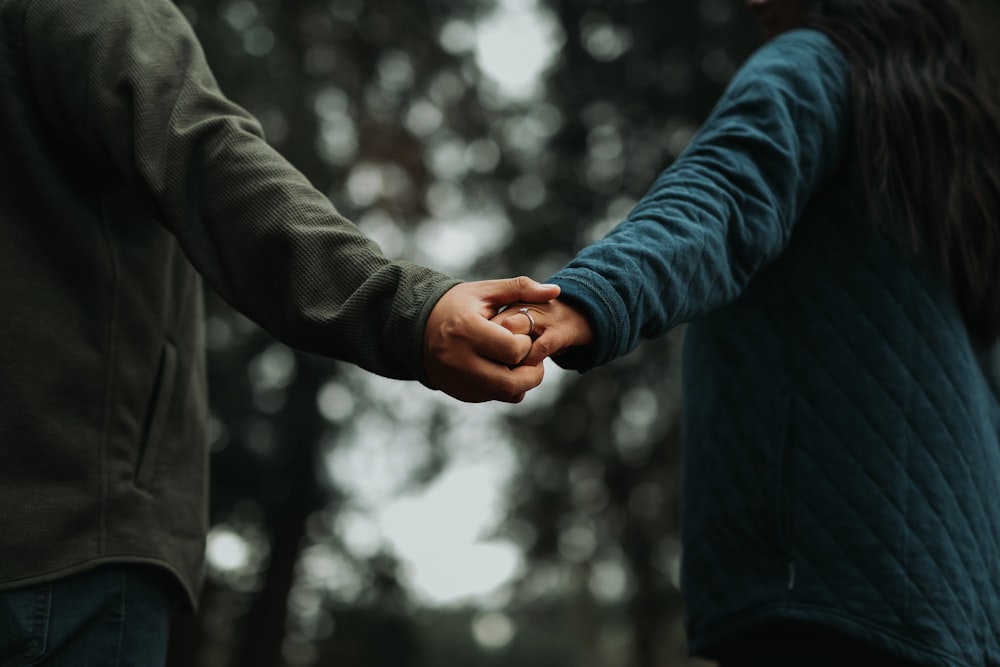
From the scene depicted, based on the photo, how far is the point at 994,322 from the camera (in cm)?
207

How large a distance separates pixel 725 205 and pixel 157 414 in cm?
Result: 108

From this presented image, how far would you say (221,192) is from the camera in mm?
1596

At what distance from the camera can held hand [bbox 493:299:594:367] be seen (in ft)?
4.87

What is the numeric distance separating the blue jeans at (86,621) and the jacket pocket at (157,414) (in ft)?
0.54

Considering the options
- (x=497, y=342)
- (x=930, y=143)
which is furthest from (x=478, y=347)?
(x=930, y=143)

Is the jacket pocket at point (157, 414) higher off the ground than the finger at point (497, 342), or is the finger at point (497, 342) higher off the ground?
the finger at point (497, 342)

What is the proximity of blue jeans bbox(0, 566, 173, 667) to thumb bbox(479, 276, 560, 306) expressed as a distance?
2.49 ft

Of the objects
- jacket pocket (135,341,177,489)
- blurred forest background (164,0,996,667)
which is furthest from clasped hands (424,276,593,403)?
blurred forest background (164,0,996,667)

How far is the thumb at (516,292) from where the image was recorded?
1500 mm

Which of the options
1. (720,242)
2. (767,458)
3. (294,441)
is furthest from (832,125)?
(294,441)

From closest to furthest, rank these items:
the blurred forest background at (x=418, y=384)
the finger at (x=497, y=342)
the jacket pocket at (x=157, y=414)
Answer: the finger at (x=497, y=342) → the jacket pocket at (x=157, y=414) → the blurred forest background at (x=418, y=384)

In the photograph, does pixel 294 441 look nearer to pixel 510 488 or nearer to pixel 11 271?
pixel 510 488

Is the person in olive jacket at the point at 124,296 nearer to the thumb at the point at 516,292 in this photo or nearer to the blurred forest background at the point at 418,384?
the thumb at the point at 516,292

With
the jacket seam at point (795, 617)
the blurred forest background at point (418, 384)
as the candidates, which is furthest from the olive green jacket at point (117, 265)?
the blurred forest background at point (418, 384)
